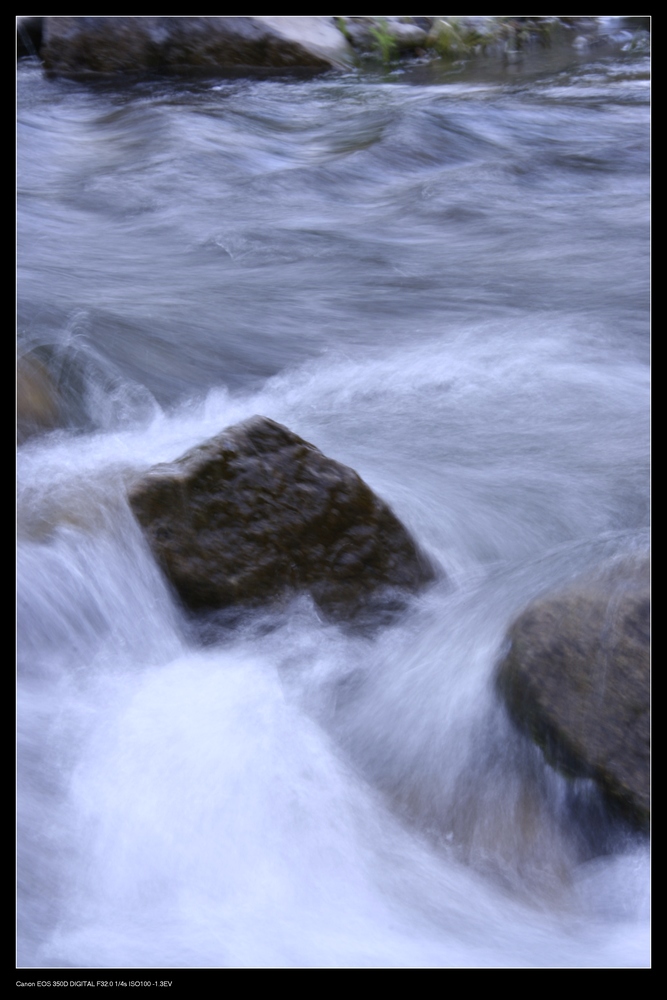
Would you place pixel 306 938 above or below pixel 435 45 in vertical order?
below

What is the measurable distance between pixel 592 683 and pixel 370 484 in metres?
1.23

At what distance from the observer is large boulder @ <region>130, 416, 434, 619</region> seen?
102 inches

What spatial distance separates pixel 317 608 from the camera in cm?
265

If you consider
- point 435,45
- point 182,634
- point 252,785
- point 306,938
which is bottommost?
point 306,938

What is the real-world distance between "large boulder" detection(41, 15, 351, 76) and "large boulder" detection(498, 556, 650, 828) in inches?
276

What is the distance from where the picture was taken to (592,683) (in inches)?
86.3

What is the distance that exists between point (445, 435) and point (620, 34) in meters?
8.91

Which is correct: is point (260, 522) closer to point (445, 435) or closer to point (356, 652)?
point (356, 652)

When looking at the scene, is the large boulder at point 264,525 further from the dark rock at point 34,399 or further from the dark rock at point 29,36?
the dark rock at point 29,36

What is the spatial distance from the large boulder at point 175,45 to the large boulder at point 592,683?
7007 mm

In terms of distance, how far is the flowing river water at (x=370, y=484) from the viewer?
6.57 ft
